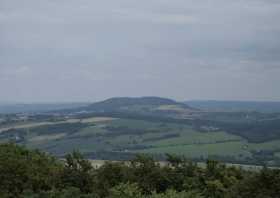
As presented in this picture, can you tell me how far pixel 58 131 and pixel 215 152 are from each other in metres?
76.3

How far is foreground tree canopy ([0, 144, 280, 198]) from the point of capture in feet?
116

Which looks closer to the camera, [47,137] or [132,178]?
[132,178]

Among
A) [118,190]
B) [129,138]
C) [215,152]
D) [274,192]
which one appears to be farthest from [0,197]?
[129,138]

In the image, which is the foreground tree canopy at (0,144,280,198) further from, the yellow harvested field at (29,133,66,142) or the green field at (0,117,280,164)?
the yellow harvested field at (29,133,66,142)

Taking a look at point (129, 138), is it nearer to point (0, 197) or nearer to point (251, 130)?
point (251, 130)

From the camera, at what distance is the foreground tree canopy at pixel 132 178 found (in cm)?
3538

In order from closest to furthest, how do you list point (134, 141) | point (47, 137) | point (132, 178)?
point (132, 178) → point (134, 141) → point (47, 137)

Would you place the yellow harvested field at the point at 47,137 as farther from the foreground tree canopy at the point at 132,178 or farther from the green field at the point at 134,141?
the foreground tree canopy at the point at 132,178

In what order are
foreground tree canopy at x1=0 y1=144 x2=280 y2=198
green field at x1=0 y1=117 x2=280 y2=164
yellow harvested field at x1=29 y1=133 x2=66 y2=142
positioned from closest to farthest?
foreground tree canopy at x1=0 y1=144 x2=280 y2=198
green field at x1=0 y1=117 x2=280 y2=164
yellow harvested field at x1=29 y1=133 x2=66 y2=142

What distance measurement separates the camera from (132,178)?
134ft

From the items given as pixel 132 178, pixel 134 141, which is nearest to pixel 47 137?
pixel 134 141

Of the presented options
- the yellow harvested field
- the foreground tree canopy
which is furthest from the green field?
the foreground tree canopy

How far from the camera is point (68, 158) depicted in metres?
43.4

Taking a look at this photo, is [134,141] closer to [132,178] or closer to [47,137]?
[47,137]
